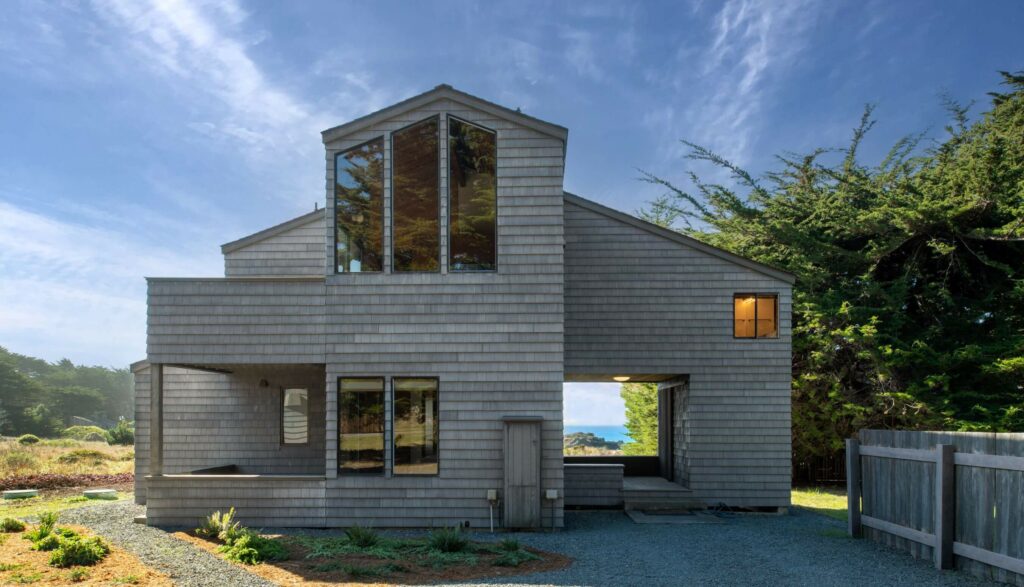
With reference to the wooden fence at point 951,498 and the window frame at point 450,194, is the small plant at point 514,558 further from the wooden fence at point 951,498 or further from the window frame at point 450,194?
the wooden fence at point 951,498

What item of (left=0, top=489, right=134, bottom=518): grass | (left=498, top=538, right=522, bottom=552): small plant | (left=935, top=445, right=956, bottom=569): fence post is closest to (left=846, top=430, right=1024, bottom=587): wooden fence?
(left=935, top=445, right=956, bottom=569): fence post

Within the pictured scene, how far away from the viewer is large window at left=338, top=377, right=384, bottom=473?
34.9 ft

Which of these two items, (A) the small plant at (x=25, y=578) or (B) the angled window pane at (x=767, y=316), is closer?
(A) the small plant at (x=25, y=578)

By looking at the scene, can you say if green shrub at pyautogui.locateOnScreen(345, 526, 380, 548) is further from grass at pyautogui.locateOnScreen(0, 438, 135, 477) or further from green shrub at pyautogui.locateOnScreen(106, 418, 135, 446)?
green shrub at pyautogui.locateOnScreen(106, 418, 135, 446)

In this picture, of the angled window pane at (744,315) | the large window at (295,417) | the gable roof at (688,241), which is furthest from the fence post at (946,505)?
the large window at (295,417)

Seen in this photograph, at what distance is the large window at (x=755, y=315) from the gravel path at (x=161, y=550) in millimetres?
9589

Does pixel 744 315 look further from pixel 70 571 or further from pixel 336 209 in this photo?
pixel 70 571

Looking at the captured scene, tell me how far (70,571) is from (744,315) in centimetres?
1138

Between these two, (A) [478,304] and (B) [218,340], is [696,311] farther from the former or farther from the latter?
(B) [218,340]

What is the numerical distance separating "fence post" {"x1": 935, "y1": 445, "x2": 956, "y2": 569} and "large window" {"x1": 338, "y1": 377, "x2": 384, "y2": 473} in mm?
7567

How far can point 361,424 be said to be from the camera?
10.7m

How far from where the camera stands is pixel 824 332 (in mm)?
17797

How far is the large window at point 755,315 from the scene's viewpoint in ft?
43.0

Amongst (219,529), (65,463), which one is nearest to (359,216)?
(219,529)
